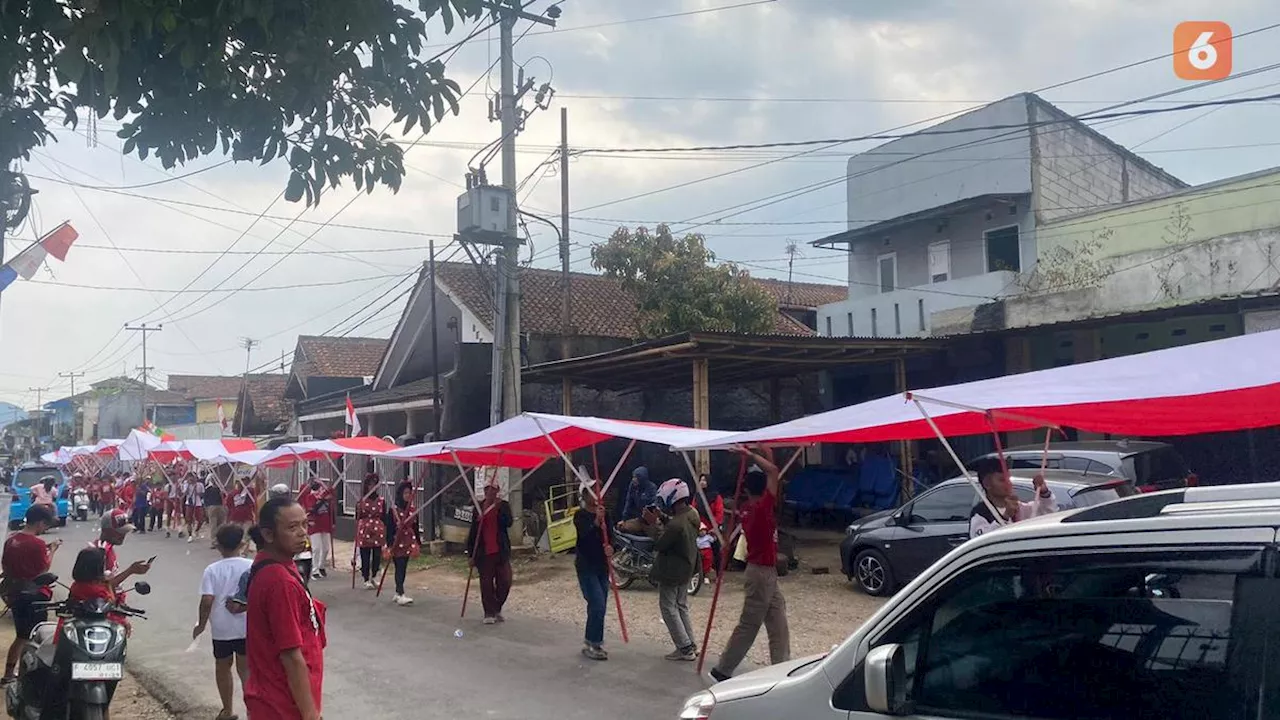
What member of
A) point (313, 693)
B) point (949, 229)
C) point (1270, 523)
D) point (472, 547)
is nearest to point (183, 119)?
point (313, 693)

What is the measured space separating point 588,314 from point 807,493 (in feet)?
27.6

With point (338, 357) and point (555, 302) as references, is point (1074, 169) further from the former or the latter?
point (338, 357)

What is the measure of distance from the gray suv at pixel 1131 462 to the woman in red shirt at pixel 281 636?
28.5 feet

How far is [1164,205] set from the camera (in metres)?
19.6

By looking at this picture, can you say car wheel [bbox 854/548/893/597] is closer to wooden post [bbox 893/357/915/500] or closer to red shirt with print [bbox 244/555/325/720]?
wooden post [bbox 893/357/915/500]

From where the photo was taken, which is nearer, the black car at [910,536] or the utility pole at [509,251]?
the black car at [910,536]

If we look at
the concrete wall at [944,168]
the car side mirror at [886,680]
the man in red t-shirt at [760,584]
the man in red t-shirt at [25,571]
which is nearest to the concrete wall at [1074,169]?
the concrete wall at [944,168]

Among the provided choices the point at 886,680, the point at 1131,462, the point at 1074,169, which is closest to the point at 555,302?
the point at 1074,169

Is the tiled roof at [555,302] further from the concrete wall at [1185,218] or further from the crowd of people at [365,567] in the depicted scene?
the concrete wall at [1185,218]

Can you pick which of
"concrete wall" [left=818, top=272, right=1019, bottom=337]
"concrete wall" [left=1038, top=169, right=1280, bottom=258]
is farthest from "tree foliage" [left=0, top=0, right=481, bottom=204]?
"concrete wall" [left=818, top=272, right=1019, bottom=337]

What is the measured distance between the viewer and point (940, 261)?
2384 centimetres

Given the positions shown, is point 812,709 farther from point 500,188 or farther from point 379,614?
point 500,188

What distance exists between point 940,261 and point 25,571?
2078 centimetres

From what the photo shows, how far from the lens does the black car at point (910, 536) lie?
11.4 meters
